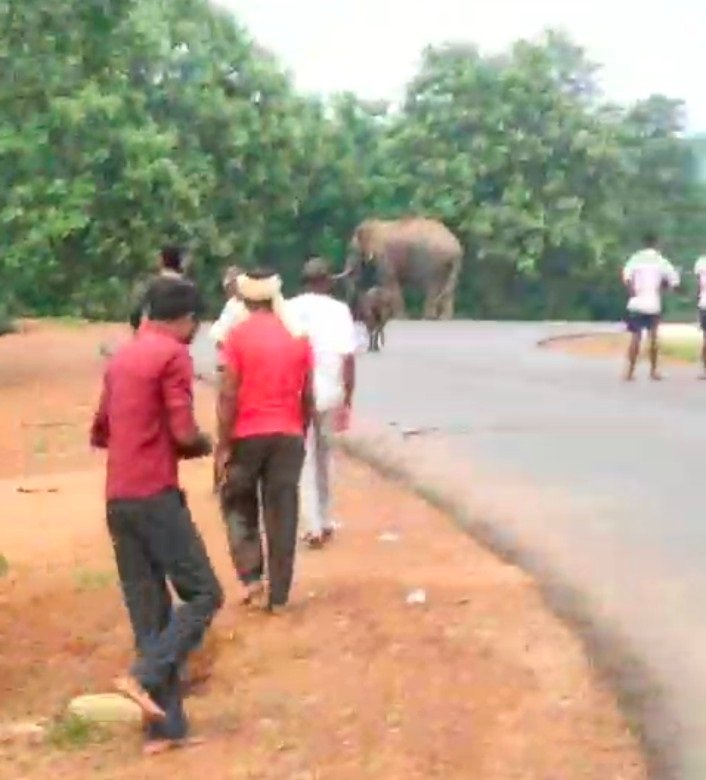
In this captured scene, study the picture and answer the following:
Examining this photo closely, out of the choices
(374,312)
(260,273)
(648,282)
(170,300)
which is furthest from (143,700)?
(374,312)

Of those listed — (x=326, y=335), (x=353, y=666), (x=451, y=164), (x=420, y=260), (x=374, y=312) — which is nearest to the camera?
(x=353, y=666)

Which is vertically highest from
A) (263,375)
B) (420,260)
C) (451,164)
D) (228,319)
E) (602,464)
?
(451,164)

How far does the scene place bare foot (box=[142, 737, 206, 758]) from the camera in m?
6.99

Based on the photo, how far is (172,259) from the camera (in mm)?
10828

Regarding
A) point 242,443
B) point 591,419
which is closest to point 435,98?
point 591,419

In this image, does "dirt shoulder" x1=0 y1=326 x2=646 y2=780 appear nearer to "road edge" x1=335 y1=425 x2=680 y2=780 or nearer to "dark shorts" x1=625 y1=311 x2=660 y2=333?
"road edge" x1=335 y1=425 x2=680 y2=780

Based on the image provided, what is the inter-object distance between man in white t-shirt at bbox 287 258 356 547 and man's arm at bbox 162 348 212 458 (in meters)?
3.06

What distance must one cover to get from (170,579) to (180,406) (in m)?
0.66

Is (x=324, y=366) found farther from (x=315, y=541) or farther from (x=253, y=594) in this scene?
(x=253, y=594)

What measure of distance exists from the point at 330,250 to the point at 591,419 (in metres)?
32.9

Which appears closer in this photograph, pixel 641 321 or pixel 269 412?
pixel 269 412

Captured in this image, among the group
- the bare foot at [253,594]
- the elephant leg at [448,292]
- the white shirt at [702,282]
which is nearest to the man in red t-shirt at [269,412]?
the bare foot at [253,594]

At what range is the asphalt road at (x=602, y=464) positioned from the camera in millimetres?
8227

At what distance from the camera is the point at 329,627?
8750mm
